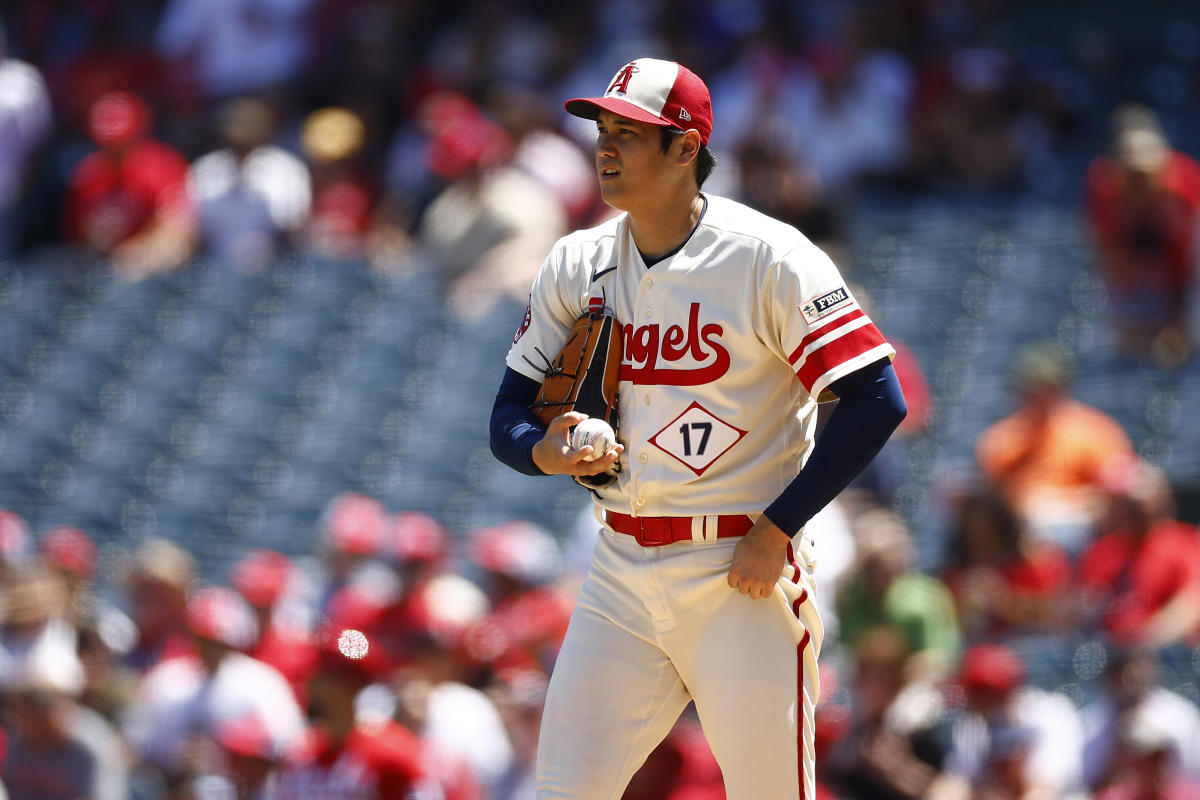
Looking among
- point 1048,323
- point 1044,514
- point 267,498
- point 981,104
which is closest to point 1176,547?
point 1044,514

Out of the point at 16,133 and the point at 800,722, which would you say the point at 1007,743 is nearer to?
the point at 800,722

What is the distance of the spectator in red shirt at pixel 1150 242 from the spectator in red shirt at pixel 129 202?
209 inches

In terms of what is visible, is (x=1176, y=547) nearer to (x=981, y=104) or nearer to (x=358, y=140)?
(x=981, y=104)

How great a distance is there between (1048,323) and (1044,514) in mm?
1456

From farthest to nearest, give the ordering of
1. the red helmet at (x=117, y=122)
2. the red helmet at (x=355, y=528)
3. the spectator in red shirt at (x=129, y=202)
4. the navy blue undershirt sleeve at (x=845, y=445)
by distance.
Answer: the red helmet at (x=117, y=122), the spectator in red shirt at (x=129, y=202), the red helmet at (x=355, y=528), the navy blue undershirt sleeve at (x=845, y=445)

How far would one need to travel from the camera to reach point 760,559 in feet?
10.3

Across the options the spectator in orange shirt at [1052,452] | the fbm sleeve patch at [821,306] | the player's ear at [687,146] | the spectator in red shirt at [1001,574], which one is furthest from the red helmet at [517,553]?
the fbm sleeve patch at [821,306]

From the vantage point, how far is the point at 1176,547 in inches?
246

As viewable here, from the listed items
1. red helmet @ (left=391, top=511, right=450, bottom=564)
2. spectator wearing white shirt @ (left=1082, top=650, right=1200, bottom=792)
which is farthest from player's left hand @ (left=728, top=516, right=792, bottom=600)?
red helmet @ (left=391, top=511, right=450, bottom=564)

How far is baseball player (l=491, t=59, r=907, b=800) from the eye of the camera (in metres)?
3.14

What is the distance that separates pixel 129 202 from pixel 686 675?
7.93 m

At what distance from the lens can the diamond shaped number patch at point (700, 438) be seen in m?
3.24

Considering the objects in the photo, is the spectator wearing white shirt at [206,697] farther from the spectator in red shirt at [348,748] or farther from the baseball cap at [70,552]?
the baseball cap at [70,552]

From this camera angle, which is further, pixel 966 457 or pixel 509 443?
pixel 966 457
